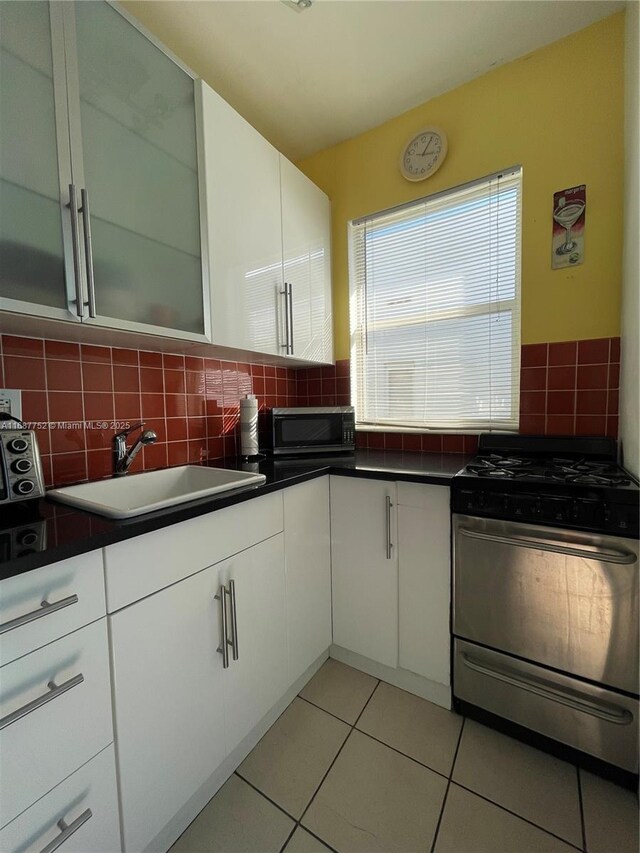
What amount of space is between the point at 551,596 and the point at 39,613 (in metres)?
1.42

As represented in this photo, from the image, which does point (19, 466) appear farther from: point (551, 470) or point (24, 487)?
point (551, 470)

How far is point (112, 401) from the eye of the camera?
1.40m

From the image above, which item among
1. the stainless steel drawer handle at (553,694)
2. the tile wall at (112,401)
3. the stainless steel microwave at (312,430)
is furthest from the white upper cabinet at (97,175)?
the stainless steel drawer handle at (553,694)

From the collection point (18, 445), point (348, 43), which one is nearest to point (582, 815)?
point (18, 445)

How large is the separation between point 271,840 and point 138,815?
15.6 inches

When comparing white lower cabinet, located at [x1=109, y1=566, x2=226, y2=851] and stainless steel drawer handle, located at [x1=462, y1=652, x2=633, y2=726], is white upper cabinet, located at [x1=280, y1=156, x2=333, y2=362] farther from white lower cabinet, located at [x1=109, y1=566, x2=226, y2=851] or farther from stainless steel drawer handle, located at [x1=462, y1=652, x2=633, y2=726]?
stainless steel drawer handle, located at [x1=462, y1=652, x2=633, y2=726]

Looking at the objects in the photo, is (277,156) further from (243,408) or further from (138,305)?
(243,408)

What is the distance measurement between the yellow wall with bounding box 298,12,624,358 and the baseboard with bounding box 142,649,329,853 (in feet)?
6.37

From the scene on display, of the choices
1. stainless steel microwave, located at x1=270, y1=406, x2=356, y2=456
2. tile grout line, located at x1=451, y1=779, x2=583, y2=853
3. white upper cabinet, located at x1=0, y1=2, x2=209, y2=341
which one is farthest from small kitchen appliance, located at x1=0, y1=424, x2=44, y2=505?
tile grout line, located at x1=451, y1=779, x2=583, y2=853

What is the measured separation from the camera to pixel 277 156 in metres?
1.71

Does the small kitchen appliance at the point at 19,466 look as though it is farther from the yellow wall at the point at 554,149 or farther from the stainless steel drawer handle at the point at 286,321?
the yellow wall at the point at 554,149

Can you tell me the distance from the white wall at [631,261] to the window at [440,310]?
0.39m

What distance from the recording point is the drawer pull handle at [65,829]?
2.27 feet

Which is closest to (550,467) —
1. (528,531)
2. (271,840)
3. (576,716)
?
(528,531)
